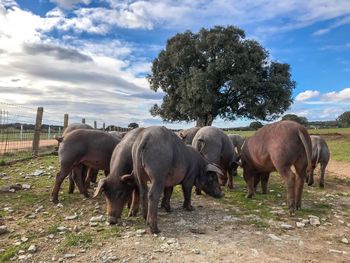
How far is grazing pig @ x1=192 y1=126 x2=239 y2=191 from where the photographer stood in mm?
10797

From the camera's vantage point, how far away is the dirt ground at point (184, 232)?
5.86 meters

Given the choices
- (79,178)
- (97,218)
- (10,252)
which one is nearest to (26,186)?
(79,178)

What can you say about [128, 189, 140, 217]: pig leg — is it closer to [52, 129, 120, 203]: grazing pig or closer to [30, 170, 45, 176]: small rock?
[52, 129, 120, 203]: grazing pig

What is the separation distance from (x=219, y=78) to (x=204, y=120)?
4.57 meters

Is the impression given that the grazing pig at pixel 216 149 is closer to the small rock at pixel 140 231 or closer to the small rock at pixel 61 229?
the small rock at pixel 140 231

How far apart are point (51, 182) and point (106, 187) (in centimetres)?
484

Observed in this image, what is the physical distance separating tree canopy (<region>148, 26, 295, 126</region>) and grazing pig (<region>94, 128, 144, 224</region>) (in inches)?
1044

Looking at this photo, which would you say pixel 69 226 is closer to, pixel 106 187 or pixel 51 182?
pixel 106 187

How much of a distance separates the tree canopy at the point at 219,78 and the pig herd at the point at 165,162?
23.5 meters

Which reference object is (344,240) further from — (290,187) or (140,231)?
(140,231)

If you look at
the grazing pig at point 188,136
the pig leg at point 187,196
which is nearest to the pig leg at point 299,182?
the pig leg at point 187,196

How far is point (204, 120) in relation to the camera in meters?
37.4

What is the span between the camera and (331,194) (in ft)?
36.5

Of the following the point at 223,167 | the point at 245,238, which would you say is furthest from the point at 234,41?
the point at 245,238
